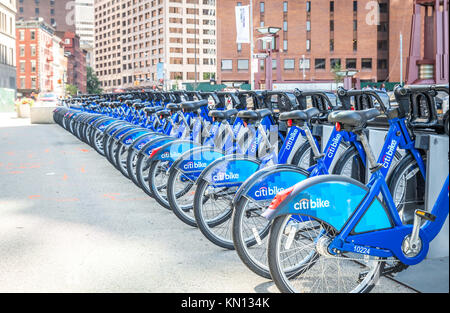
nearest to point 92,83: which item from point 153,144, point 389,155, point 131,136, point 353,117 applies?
point 131,136

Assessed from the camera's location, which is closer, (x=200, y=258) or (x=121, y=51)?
(x=200, y=258)

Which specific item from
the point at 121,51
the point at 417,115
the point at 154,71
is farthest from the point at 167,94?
the point at 121,51

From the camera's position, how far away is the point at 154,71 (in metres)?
140

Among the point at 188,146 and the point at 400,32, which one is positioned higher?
the point at 400,32

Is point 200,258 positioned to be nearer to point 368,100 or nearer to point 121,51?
point 368,100

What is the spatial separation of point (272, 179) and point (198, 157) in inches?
62.7

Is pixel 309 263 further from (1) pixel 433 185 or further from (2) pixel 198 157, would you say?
(2) pixel 198 157

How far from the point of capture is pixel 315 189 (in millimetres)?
3342

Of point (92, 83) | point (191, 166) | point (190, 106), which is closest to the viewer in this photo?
point (191, 166)

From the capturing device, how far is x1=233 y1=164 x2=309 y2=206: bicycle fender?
13.7 ft

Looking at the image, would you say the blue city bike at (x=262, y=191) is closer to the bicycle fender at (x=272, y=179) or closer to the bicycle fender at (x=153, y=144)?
the bicycle fender at (x=272, y=179)

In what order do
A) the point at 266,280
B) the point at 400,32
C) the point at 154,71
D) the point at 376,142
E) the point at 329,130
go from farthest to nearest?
the point at 154,71 → the point at 400,32 → the point at 329,130 → the point at 376,142 → the point at 266,280

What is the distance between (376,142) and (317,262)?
144cm
